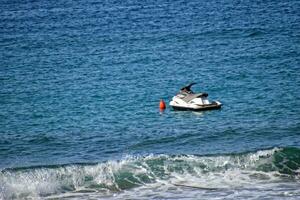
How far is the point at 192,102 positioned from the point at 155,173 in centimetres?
1492

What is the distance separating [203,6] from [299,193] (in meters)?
63.6

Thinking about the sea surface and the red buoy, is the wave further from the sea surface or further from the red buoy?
the red buoy

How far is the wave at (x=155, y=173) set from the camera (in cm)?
3459

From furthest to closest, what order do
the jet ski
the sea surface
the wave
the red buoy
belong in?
the red buoy
the jet ski
the sea surface
the wave

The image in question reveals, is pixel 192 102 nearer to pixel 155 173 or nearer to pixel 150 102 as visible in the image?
pixel 150 102

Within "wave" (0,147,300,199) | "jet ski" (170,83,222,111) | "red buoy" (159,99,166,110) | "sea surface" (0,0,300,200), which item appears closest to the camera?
"wave" (0,147,300,199)

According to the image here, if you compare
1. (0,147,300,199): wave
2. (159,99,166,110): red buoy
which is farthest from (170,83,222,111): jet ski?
(0,147,300,199): wave

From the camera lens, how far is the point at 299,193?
3155 cm

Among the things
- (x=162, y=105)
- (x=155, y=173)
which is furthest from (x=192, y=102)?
(x=155, y=173)

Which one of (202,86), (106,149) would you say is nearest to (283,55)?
(202,86)

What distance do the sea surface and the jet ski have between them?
53cm

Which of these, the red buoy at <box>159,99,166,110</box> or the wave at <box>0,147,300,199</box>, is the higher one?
the red buoy at <box>159,99,166,110</box>

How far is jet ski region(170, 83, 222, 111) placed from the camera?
49.8 m

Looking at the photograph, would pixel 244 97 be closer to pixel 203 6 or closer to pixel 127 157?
pixel 127 157
